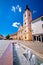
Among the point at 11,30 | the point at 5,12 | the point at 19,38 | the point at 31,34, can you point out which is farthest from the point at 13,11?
the point at 31,34

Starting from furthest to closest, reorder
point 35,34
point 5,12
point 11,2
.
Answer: point 35,34 → point 5,12 → point 11,2

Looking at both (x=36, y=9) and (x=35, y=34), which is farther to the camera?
(x=35, y=34)

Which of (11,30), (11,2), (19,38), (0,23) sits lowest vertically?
(19,38)

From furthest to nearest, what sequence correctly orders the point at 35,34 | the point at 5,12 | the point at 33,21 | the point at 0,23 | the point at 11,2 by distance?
1. the point at 33,21
2. the point at 35,34
3. the point at 0,23
4. the point at 5,12
5. the point at 11,2

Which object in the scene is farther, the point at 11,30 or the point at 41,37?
the point at 41,37

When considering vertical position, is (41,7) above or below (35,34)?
above

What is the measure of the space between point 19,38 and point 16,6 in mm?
1865

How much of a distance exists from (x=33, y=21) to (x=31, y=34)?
1139 mm

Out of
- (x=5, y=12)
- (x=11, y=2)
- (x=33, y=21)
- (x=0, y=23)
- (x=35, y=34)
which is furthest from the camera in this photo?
(x=33, y=21)

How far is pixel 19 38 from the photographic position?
6.80m

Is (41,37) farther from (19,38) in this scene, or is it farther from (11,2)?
(11,2)

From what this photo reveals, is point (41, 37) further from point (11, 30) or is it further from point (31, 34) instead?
point (11, 30)

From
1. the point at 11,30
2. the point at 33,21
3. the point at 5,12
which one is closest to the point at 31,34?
the point at 33,21

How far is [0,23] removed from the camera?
7.52 metres
